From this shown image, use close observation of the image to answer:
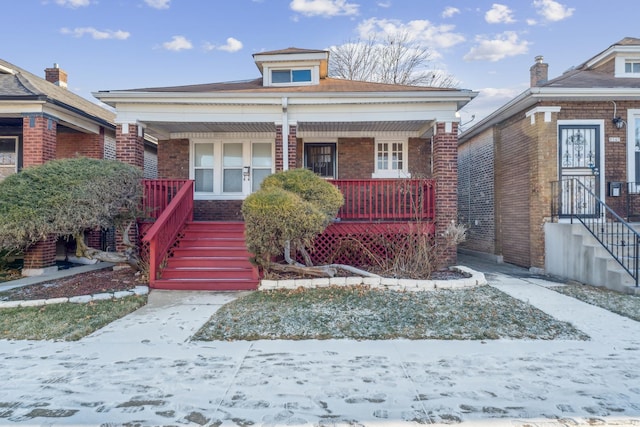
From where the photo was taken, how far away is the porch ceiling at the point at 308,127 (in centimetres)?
932

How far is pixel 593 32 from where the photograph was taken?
11.9 meters

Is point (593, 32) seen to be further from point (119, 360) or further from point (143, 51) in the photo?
point (143, 51)

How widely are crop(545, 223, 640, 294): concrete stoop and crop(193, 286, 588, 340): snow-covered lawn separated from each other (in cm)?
232

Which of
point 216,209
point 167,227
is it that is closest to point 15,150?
point 216,209

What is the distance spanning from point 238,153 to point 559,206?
8.34 metres

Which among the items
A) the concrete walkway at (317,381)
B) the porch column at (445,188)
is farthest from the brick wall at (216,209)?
the concrete walkway at (317,381)

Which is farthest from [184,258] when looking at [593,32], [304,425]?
[593,32]

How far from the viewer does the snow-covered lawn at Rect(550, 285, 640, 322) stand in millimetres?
5461

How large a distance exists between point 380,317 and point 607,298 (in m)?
4.06

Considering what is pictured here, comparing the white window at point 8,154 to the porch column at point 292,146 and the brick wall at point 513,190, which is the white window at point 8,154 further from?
the brick wall at point 513,190

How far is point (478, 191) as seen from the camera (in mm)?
12484

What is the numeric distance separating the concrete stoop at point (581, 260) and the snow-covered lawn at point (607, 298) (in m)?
0.23

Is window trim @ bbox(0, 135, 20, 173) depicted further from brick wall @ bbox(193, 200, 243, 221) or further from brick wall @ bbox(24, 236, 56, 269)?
brick wall @ bbox(193, 200, 243, 221)

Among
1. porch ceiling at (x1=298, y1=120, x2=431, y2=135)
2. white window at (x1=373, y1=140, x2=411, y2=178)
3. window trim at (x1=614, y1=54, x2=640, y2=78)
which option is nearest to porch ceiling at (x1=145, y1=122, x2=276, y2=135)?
porch ceiling at (x1=298, y1=120, x2=431, y2=135)
